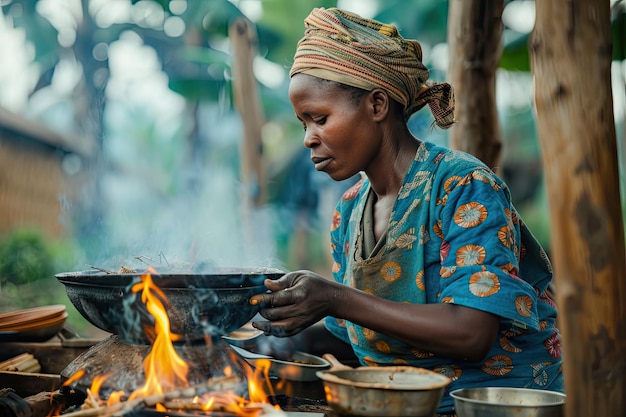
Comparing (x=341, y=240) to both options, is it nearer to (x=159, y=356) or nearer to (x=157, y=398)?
(x=159, y=356)

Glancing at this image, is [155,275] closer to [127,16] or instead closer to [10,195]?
[10,195]

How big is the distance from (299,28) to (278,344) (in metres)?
14.1

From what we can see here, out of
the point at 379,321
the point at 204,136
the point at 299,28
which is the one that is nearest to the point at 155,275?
the point at 379,321

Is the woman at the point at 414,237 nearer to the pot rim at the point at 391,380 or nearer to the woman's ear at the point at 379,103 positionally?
the woman's ear at the point at 379,103

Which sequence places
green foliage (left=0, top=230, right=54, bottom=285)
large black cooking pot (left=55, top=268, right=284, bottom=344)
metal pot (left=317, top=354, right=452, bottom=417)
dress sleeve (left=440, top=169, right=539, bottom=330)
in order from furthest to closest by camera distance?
green foliage (left=0, top=230, right=54, bottom=285)
dress sleeve (left=440, top=169, right=539, bottom=330)
large black cooking pot (left=55, top=268, right=284, bottom=344)
metal pot (left=317, top=354, right=452, bottom=417)

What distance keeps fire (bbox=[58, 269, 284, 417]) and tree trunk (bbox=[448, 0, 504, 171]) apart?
3029 mm

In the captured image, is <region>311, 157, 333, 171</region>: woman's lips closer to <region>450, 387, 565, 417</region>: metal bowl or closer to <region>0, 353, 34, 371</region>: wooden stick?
<region>450, 387, 565, 417</region>: metal bowl

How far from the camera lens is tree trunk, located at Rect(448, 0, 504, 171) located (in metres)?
4.82

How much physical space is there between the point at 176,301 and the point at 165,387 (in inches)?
11.8

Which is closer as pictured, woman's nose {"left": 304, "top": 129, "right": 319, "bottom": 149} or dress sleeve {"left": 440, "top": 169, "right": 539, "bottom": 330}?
dress sleeve {"left": 440, "top": 169, "right": 539, "bottom": 330}

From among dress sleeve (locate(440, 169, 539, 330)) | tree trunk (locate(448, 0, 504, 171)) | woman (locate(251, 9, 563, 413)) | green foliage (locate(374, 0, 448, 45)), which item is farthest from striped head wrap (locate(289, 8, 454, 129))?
green foliage (locate(374, 0, 448, 45))

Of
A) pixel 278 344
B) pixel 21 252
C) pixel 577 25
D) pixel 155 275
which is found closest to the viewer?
pixel 577 25

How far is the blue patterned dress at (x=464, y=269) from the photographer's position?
2510 millimetres

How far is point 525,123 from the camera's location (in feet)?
76.4
